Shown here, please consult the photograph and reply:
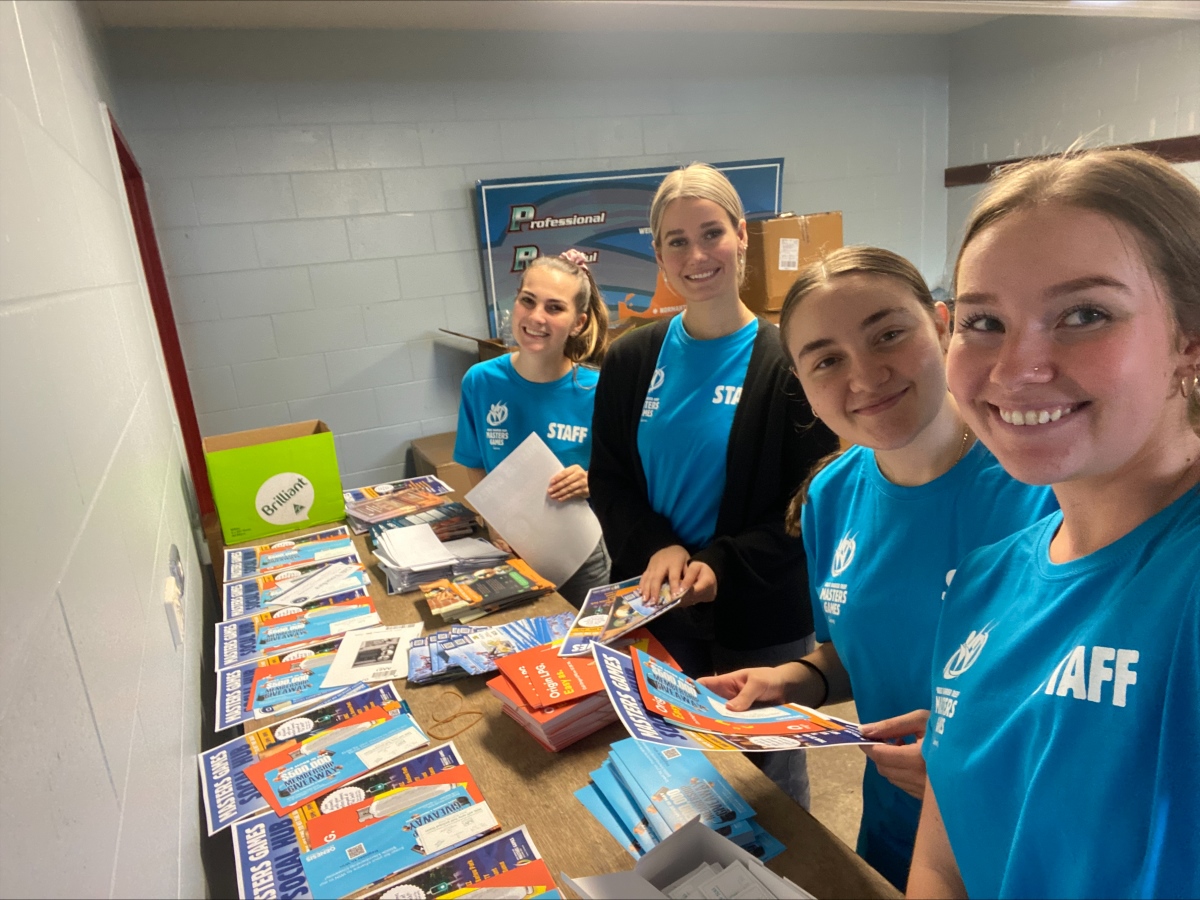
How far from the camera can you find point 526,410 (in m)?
2.25

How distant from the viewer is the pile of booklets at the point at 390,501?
2.29 meters

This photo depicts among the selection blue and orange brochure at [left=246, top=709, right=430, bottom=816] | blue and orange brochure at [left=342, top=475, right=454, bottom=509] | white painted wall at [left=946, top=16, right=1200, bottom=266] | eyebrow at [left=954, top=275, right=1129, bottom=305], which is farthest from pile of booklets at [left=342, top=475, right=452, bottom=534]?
white painted wall at [left=946, top=16, right=1200, bottom=266]

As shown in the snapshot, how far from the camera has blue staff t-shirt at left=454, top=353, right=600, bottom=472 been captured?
7.24ft

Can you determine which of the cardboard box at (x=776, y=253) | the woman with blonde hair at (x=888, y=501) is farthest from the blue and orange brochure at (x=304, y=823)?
the cardboard box at (x=776, y=253)

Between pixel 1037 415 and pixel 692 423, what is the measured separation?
1035 millimetres

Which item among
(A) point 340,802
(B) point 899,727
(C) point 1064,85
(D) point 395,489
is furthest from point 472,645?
(C) point 1064,85

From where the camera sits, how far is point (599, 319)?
2.36 m

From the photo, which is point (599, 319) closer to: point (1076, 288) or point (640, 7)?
point (1076, 288)

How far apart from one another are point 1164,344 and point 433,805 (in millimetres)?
1059

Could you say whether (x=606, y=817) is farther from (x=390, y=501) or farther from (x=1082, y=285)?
(x=390, y=501)

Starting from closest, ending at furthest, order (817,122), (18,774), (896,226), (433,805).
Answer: (18,774), (433,805), (817,122), (896,226)

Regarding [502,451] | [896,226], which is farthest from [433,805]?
[896,226]

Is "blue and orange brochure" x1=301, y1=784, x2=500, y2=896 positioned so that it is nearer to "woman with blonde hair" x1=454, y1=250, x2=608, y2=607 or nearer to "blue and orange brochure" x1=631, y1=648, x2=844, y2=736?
"blue and orange brochure" x1=631, y1=648, x2=844, y2=736

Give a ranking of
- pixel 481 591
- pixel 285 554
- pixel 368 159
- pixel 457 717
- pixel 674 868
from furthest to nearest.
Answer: pixel 368 159 → pixel 285 554 → pixel 481 591 → pixel 457 717 → pixel 674 868
